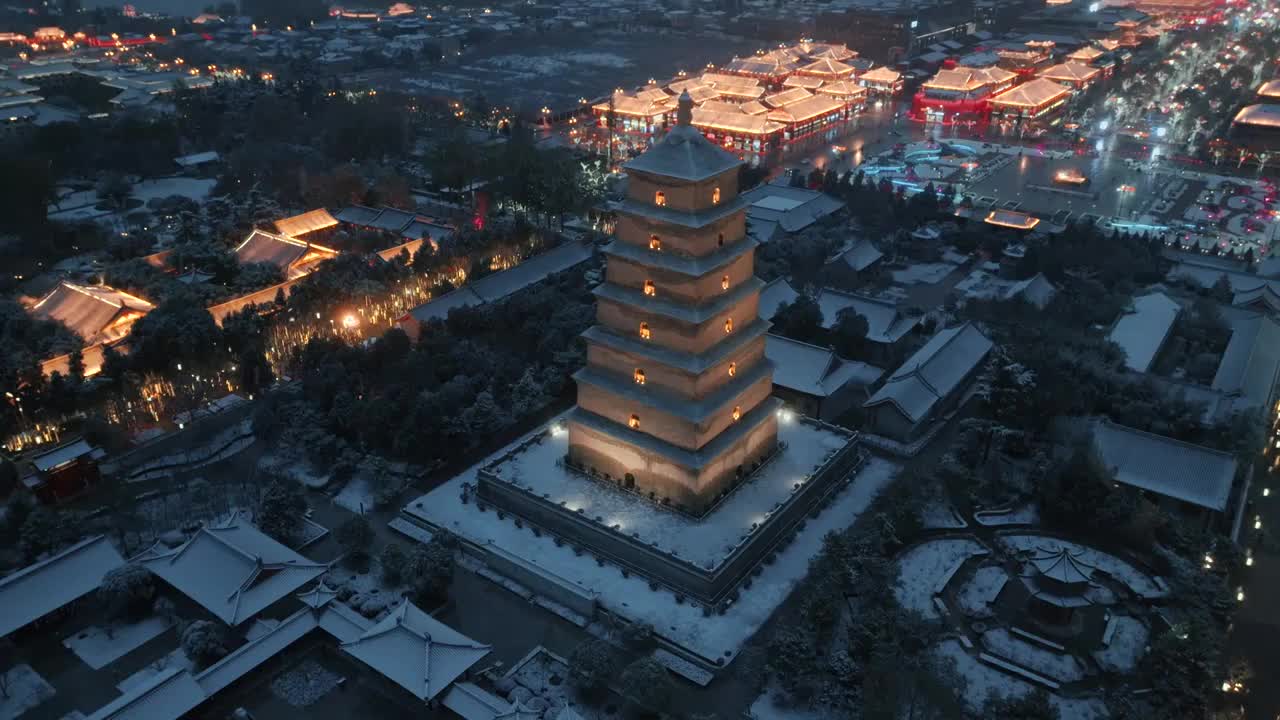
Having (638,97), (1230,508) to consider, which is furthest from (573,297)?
(638,97)

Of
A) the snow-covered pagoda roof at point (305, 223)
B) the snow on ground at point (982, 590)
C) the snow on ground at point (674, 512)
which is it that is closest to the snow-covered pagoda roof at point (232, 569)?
the snow on ground at point (674, 512)

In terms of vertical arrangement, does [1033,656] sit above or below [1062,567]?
below

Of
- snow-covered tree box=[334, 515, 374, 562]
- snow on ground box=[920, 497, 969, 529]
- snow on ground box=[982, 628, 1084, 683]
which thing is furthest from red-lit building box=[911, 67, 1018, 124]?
snow-covered tree box=[334, 515, 374, 562]

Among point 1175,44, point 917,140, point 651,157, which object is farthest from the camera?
point 1175,44

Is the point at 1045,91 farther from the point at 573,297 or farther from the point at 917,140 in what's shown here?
the point at 573,297

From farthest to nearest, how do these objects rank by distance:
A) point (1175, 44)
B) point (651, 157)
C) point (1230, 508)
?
point (1175, 44) → point (1230, 508) → point (651, 157)

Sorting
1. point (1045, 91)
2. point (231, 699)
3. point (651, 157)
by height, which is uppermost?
point (651, 157)

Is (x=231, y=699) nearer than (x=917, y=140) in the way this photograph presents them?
Yes

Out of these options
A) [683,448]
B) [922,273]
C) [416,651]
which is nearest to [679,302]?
[683,448]

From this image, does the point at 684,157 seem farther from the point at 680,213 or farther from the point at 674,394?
the point at 674,394
